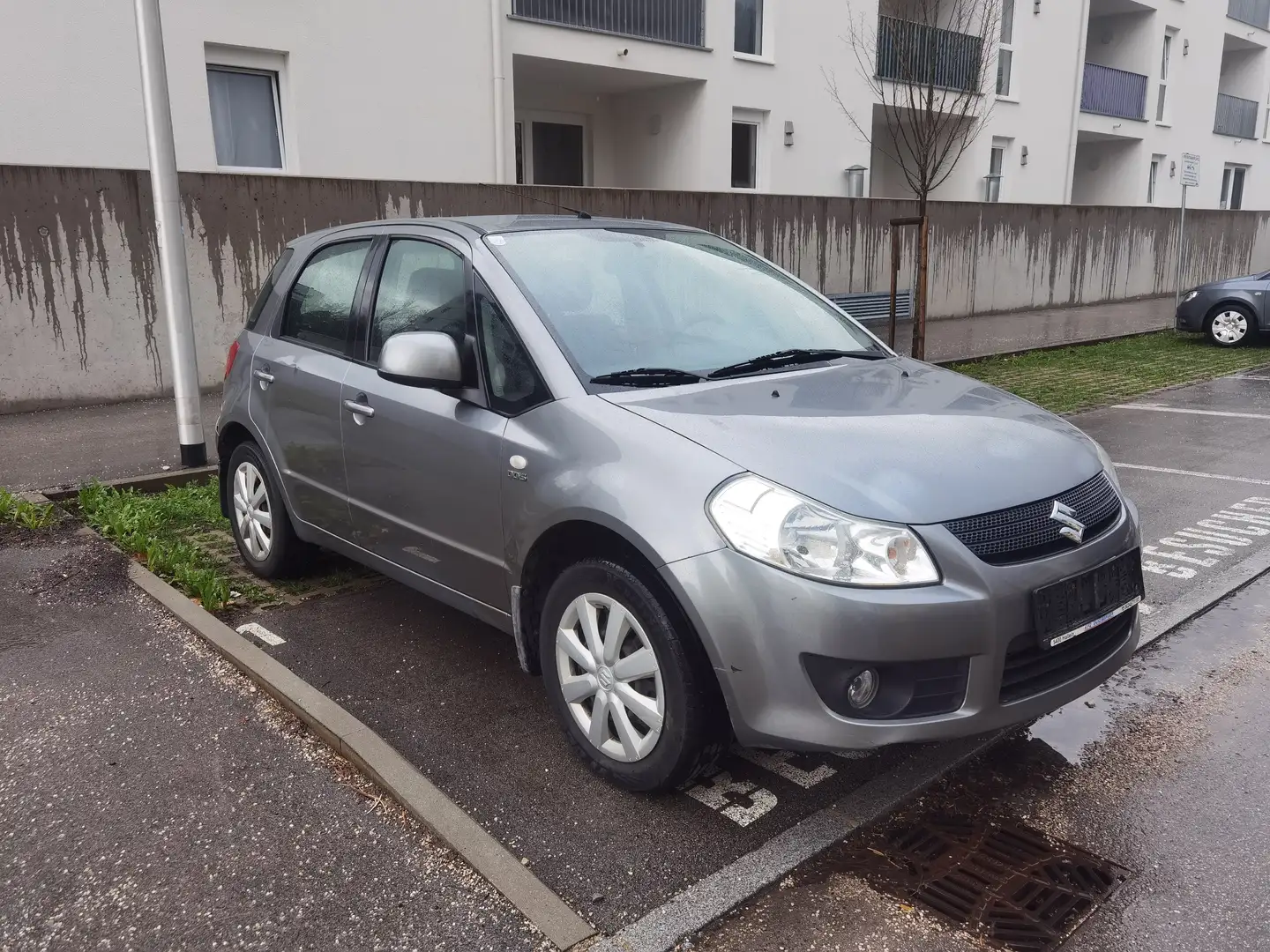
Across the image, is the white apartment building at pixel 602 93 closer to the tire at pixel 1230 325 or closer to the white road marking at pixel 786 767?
the tire at pixel 1230 325

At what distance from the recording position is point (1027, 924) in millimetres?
2658

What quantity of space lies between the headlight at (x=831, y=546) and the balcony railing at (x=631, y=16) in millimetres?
13596

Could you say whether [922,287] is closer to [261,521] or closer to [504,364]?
[261,521]

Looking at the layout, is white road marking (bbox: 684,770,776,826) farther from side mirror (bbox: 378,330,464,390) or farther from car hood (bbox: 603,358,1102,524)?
side mirror (bbox: 378,330,464,390)

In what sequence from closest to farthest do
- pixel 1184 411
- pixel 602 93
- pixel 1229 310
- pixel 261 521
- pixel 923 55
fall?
pixel 261 521
pixel 1184 411
pixel 923 55
pixel 1229 310
pixel 602 93

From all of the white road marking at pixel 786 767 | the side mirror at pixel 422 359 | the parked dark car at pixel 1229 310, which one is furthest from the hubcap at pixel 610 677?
the parked dark car at pixel 1229 310

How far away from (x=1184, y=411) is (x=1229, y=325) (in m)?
6.67

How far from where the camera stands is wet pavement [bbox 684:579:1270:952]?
2.62m

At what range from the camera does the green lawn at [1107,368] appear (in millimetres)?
11062

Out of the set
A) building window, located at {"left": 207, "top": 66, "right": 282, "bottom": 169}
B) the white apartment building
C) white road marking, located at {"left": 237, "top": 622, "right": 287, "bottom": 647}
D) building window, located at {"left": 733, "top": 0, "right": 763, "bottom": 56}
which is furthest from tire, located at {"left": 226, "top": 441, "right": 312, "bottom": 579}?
building window, located at {"left": 733, "top": 0, "right": 763, "bottom": 56}

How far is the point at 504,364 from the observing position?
11.8 feet

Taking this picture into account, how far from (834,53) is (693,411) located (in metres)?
17.7

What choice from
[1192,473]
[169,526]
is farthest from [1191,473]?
[169,526]

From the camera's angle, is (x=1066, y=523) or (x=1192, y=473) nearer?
(x=1066, y=523)
